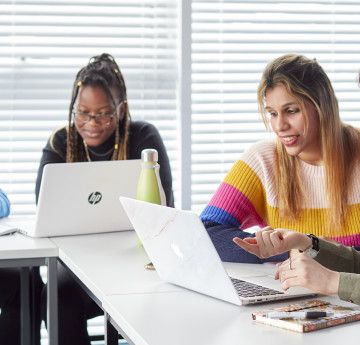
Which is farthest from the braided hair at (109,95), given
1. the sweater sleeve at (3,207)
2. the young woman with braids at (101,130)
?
the sweater sleeve at (3,207)

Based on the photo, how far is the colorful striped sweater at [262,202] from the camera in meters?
2.14

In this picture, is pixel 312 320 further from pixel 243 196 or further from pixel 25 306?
pixel 25 306

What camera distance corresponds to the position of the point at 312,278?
1.40 meters

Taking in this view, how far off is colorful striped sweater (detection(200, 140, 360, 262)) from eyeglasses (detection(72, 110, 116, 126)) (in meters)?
0.70

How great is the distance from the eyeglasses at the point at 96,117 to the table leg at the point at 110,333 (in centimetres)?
133

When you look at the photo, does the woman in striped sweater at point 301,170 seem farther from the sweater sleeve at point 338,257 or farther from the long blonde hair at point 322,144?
the sweater sleeve at point 338,257

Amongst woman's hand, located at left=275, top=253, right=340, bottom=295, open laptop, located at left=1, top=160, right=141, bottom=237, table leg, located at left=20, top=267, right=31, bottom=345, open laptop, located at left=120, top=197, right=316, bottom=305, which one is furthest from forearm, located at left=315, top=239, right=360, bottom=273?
table leg, located at left=20, top=267, right=31, bottom=345

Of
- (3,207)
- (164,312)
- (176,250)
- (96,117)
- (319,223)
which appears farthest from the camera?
(96,117)

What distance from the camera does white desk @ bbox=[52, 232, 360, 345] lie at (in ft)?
3.81

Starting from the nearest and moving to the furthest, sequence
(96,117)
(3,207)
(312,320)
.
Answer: (312,320), (3,207), (96,117)

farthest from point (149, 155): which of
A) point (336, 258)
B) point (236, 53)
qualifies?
point (236, 53)

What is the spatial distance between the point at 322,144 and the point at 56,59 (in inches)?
63.9

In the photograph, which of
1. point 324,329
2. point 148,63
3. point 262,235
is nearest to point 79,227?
point 262,235

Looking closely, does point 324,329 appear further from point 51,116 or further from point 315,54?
point 315,54
